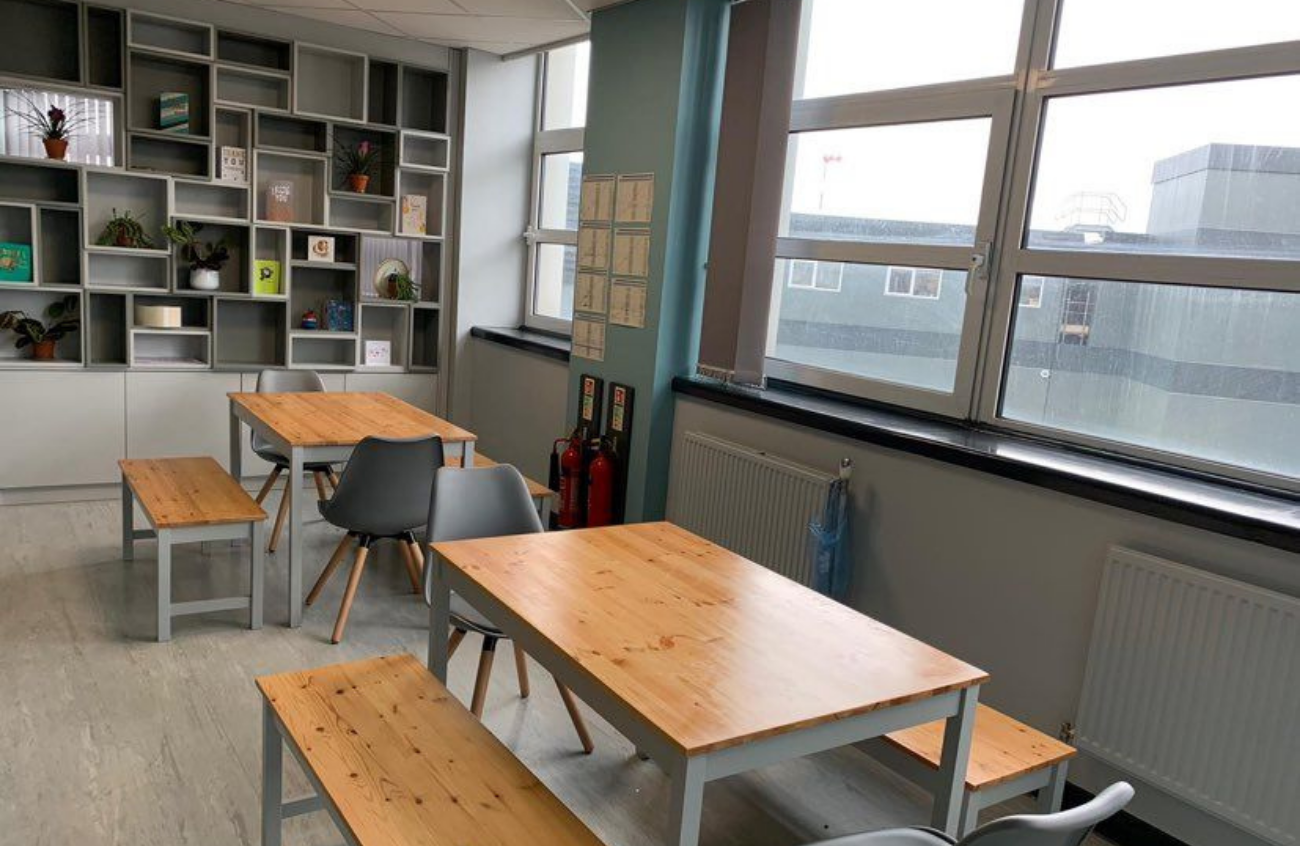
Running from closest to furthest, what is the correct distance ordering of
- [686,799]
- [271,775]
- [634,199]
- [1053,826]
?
[1053,826] → [686,799] → [271,775] → [634,199]

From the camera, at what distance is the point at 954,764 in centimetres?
199

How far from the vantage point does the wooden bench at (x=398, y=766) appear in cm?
179

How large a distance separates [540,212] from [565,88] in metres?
0.77

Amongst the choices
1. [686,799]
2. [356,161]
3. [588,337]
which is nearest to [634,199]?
[588,337]

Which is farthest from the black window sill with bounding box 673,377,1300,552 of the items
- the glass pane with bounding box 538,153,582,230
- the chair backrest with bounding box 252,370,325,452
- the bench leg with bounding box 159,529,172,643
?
the glass pane with bounding box 538,153,582,230

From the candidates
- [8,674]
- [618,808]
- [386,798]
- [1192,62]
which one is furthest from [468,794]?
[1192,62]

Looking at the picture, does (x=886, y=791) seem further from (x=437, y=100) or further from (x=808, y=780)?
(x=437, y=100)

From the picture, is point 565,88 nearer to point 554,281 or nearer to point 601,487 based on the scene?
point 554,281

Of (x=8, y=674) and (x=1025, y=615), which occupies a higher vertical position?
(x=1025, y=615)

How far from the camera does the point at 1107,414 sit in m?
3.05

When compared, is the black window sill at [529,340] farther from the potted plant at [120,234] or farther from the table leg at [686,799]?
the table leg at [686,799]

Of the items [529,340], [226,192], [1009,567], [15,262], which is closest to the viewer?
[1009,567]

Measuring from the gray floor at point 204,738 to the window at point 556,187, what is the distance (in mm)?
2541

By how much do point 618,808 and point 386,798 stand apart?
0.99m
